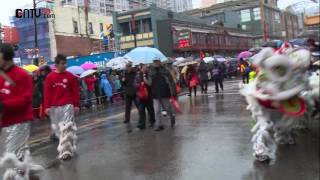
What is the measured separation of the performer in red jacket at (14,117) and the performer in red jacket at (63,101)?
126 inches

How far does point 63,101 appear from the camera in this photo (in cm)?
901

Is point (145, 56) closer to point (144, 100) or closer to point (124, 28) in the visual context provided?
point (144, 100)

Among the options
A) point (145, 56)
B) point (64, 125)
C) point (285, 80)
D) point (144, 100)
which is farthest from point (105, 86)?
point (285, 80)

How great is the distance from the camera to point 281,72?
2.63m

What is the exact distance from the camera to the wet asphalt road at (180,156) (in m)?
6.80

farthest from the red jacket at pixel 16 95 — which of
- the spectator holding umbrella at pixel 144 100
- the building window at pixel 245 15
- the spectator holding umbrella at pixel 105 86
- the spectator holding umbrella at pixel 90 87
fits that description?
the building window at pixel 245 15

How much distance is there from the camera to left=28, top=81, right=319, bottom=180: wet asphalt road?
6.80 m

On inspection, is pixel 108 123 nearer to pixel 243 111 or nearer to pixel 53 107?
pixel 243 111

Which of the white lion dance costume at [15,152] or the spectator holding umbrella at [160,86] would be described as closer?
the white lion dance costume at [15,152]

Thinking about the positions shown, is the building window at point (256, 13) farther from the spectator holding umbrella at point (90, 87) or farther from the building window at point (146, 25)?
the spectator holding umbrella at point (90, 87)

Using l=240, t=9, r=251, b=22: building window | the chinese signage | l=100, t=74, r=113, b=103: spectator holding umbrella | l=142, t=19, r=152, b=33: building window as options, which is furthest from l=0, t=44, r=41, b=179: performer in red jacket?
l=240, t=9, r=251, b=22: building window

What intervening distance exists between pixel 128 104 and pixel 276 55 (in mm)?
11111

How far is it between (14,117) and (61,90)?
11.0ft

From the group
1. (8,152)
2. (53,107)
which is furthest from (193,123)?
(8,152)
